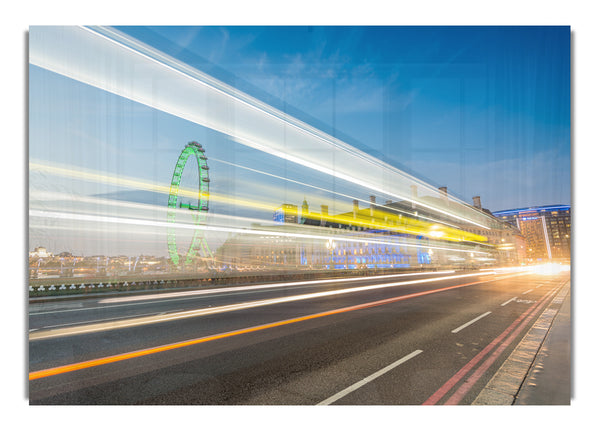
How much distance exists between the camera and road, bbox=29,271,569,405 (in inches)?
155

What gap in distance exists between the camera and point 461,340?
6.45 metres

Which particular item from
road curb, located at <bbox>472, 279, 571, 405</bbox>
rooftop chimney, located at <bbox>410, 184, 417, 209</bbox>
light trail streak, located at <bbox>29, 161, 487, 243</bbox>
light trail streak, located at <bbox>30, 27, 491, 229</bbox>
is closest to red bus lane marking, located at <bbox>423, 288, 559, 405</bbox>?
road curb, located at <bbox>472, 279, 571, 405</bbox>

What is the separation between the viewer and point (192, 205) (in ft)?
81.1

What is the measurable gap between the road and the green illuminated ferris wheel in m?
8.73

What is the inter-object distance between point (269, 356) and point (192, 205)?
21526 mm

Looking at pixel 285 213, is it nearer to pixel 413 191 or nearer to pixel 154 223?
pixel 413 191

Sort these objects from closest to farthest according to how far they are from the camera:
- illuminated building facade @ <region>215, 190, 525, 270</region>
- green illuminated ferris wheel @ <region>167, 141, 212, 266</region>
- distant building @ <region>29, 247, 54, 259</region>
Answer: distant building @ <region>29, 247, 54, 259</region> < illuminated building facade @ <region>215, 190, 525, 270</region> < green illuminated ferris wheel @ <region>167, 141, 212, 266</region>

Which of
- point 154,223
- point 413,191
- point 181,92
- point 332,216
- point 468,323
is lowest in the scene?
point 468,323

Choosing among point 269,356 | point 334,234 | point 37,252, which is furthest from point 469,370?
point 334,234

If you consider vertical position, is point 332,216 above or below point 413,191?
below

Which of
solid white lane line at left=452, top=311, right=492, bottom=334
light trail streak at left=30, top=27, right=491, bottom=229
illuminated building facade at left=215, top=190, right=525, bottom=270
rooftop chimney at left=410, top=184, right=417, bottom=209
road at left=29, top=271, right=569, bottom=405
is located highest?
light trail streak at left=30, top=27, right=491, bottom=229

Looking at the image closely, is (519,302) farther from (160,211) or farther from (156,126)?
(160,211)

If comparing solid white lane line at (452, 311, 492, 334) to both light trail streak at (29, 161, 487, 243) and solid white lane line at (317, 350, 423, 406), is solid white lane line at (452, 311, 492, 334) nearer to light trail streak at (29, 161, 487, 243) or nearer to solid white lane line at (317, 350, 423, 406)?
solid white lane line at (317, 350, 423, 406)

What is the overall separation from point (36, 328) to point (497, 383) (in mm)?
10478
